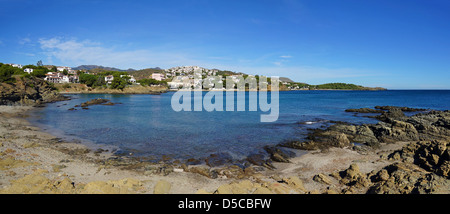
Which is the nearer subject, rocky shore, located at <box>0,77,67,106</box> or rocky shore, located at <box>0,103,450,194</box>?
rocky shore, located at <box>0,103,450,194</box>

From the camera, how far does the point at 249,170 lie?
1109cm

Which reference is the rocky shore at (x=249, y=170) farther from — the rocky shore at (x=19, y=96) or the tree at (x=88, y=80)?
the tree at (x=88, y=80)

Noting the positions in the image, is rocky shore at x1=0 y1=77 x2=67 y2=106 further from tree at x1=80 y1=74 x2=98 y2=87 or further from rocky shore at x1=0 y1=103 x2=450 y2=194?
tree at x1=80 y1=74 x2=98 y2=87

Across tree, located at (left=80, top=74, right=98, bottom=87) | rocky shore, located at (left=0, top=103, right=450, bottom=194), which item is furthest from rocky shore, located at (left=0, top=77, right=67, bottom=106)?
tree, located at (left=80, top=74, right=98, bottom=87)

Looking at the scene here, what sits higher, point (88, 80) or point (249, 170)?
point (88, 80)

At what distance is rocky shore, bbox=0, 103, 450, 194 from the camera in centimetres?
783

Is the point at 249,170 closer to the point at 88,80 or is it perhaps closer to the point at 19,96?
the point at 19,96

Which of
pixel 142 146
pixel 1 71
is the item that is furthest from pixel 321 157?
pixel 1 71

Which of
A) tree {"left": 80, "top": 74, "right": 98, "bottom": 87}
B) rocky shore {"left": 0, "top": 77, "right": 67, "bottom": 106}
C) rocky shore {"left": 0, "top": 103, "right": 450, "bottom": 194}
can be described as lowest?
rocky shore {"left": 0, "top": 103, "right": 450, "bottom": 194}

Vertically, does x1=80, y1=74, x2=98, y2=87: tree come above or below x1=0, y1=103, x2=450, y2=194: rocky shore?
above

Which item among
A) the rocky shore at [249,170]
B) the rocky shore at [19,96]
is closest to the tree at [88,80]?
the rocky shore at [19,96]

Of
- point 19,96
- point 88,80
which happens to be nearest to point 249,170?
point 19,96
